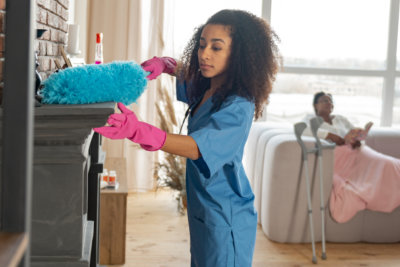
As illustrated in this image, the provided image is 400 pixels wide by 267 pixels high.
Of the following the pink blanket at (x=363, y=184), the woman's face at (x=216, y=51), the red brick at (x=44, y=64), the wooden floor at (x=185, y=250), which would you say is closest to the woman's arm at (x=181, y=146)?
the woman's face at (x=216, y=51)

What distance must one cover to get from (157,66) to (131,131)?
0.70 meters

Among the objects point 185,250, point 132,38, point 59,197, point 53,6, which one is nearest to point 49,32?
point 53,6

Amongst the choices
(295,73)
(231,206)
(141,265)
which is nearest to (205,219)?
(231,206)

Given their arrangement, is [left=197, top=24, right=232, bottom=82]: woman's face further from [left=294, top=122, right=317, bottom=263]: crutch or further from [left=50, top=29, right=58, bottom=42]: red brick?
[left=294, top=122, right=317, bottom=263]: crutch

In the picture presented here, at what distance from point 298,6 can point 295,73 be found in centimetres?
59

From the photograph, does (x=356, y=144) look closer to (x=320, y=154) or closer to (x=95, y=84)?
(x=320, y=154)

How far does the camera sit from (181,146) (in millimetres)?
1401

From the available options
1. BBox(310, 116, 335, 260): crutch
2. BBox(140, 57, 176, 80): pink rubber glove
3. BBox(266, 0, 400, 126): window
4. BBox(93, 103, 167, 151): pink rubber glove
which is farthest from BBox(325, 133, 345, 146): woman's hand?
BBox(93, 103, 167, 151): pink rubber glove

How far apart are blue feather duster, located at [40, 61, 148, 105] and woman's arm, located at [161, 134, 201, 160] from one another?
0.22 meters

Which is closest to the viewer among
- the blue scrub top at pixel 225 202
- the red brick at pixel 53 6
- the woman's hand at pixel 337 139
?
the blue scrub top at pixel 225 202

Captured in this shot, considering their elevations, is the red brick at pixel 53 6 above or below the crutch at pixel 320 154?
above

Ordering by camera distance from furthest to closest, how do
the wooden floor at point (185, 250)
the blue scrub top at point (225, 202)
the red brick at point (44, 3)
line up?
1. the wooden floor at point (185, 250)
2. the red brick at point (44, 3)
3. the blue scrub top at point (225, 202)

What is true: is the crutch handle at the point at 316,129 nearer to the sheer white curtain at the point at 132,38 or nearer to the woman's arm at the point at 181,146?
the sheer white curtain at the point at 132,38

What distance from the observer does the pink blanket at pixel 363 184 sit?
3.37 metres
